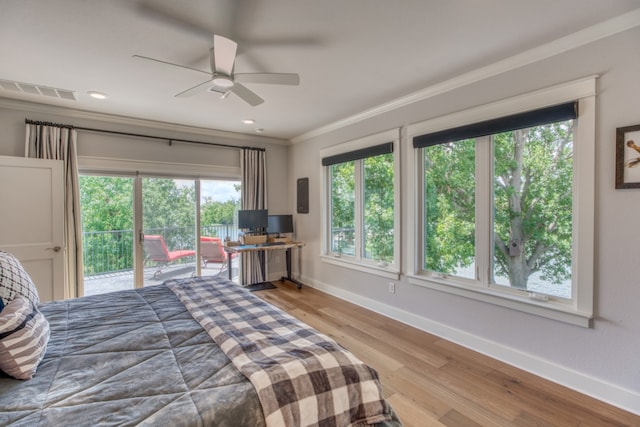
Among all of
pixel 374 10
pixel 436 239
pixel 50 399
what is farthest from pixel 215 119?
pixel 50 399

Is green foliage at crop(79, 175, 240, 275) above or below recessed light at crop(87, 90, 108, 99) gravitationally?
below

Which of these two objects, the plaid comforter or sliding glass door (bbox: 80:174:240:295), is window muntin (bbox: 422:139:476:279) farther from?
sliding glass door (bbox: 80:174:240:295)

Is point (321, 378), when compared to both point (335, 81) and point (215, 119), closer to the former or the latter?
point (335, 81)

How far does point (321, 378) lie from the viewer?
123 centimetres

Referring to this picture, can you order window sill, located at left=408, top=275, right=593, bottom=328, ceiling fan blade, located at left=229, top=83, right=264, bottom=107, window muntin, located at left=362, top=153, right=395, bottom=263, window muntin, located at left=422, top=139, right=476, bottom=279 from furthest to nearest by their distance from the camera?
window muntin, located at left=362, top=153, right=395, bottom=263
window muntin, located at left=422, top=139, right=476, bottom=279
ceiling fan blade, located at left=229, top=83, right=264, bottom=107
window sill, located at left=408, top=275, right=593, bottom=328

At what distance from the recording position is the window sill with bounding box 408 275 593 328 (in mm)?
2059

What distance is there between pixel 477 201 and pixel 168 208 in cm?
396

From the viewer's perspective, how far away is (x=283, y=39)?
2059 millimetres

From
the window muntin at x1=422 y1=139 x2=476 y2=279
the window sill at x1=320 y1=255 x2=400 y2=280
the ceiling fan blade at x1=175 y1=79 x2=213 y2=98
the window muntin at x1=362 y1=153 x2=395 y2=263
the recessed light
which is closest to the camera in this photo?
the ceiling fan blade at x1=175 y1=79 x2=213 y2=98

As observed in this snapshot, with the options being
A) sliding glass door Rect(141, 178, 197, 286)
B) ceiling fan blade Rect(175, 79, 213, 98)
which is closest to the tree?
ceiling fan blade Rect(175, 79, 213, 98)

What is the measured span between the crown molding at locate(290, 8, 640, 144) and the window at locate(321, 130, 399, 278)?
0.37 meters

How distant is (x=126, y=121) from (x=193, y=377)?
383 cm

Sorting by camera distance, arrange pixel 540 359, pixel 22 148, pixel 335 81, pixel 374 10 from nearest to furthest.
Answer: pixel 374 10
pixel 540 359
pixel 335 81
pixel 22 148

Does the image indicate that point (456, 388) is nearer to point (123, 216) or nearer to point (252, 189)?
point (252, 189)
